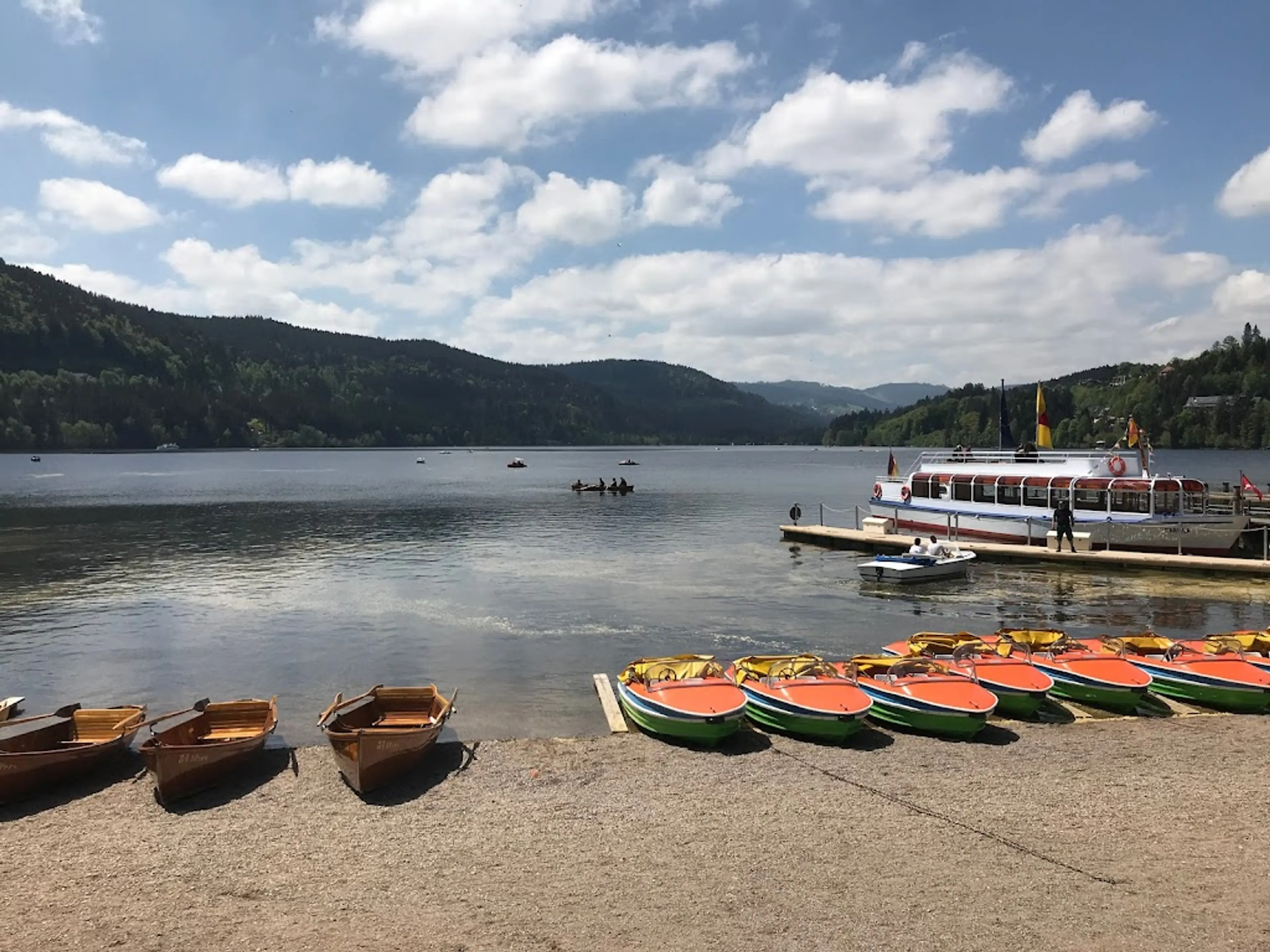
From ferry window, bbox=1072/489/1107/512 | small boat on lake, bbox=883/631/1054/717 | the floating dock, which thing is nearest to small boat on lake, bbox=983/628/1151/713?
small boat on lake, bbox=883/631/1054/717

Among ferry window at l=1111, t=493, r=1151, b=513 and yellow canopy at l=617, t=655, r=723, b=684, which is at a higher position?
ferry window at l=1111, t=493, r=1151, b=513

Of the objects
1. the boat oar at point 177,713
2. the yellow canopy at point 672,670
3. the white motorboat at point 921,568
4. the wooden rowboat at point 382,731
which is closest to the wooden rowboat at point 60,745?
the boat oar at point 177,713

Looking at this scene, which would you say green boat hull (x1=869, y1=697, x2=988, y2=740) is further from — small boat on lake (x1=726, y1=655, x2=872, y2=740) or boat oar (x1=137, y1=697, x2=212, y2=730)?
boat oar (x1=137, y1=697, x2=212, y2=730)

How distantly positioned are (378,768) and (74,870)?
485 centimetres

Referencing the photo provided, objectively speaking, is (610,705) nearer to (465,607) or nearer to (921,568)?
(465,607)

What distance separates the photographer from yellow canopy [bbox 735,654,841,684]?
19672 mm

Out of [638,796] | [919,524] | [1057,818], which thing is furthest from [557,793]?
[919,524]

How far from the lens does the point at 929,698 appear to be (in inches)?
712

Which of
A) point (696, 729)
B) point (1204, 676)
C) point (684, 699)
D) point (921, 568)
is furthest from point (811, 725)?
point (921, 568)

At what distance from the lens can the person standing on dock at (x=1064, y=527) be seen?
1809 inches

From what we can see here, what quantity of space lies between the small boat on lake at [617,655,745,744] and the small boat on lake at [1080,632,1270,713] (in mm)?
10385

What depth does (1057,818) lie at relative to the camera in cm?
1374

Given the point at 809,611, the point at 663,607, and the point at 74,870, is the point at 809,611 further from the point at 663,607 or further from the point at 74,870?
the point at 74,870

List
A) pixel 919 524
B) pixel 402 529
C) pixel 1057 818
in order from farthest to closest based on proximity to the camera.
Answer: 1. pixel 402 529
2. pixel 919 524
3. pixel 1057 818
